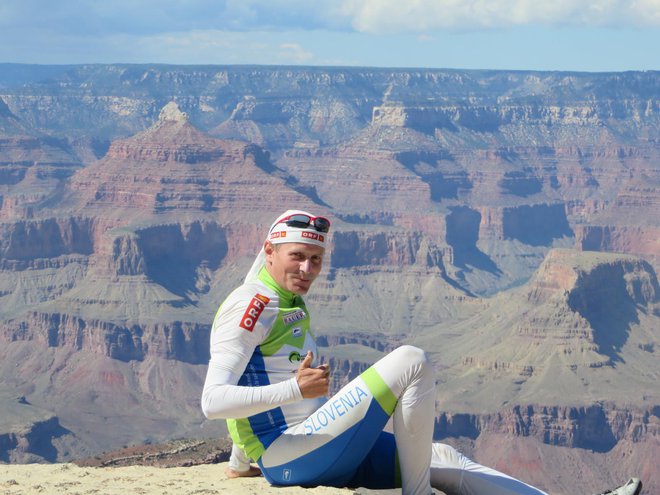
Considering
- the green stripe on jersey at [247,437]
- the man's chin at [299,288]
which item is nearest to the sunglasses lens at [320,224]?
the man's chin at [299,288]

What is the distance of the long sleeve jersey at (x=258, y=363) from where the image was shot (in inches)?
725

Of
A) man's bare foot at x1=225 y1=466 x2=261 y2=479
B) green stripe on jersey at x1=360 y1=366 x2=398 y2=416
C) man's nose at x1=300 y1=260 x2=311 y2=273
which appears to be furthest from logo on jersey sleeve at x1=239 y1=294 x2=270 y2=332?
man's bare foot at x1=225 y1=466 x2=261 y2=479

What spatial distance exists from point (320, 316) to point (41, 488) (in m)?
169

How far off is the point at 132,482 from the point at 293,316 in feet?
10.8

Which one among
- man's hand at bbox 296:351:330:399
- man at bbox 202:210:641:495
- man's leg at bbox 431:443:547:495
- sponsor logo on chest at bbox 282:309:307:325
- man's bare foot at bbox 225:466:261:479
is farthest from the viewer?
man's bare foot at bbox 225:466:261:479

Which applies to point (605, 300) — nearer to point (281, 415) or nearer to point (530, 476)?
point (530, 476)

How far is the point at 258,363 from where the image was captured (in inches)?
757

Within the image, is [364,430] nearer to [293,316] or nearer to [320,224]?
[293,316]

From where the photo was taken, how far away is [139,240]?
197625mm

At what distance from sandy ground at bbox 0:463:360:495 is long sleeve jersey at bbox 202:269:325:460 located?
637 millimetres

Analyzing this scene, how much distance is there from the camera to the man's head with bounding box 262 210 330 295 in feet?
63.9

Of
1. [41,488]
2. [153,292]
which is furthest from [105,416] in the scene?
[41,488]

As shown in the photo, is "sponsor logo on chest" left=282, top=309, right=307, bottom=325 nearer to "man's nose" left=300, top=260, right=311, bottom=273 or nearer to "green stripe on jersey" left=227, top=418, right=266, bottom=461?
"man's nose" left=300, top=260, right=311, bottom=273

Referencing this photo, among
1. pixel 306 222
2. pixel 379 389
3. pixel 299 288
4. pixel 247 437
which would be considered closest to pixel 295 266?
pixel 299 288
